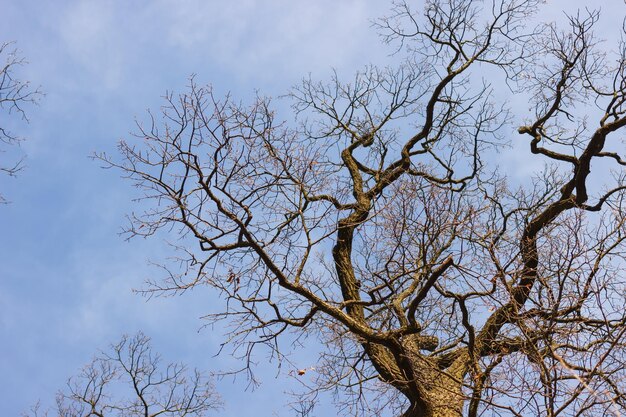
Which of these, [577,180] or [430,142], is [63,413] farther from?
[577,180]

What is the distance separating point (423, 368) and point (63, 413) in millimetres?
7019

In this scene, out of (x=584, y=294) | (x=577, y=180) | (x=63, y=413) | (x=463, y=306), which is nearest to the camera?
(x=584, y=294)

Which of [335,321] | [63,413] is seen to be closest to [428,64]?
[335,321]

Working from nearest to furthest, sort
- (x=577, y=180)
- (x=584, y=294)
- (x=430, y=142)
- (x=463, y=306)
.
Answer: (x=584, y=294) < (x=463, y=306) < (x=577, y=180) < (x=430, y=142)

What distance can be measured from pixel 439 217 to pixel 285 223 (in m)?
1.67

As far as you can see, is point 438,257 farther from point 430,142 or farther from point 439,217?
point 430,142

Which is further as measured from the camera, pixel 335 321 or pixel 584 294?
pixel 335 321

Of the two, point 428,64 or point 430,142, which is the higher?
point 428,64

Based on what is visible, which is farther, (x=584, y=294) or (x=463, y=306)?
(x=463, y=306)

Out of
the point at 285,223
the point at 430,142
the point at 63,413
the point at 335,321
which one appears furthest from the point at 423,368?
the point at 63,413

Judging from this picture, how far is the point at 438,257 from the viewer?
8125 millimetres

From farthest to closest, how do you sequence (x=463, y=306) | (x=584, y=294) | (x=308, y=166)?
(x=308, y=166)
(x=463, y=306)
(x=584, y=294)

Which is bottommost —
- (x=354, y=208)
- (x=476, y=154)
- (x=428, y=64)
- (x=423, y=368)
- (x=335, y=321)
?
(x=423, y=368)

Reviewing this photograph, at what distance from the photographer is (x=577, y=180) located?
361 inches
